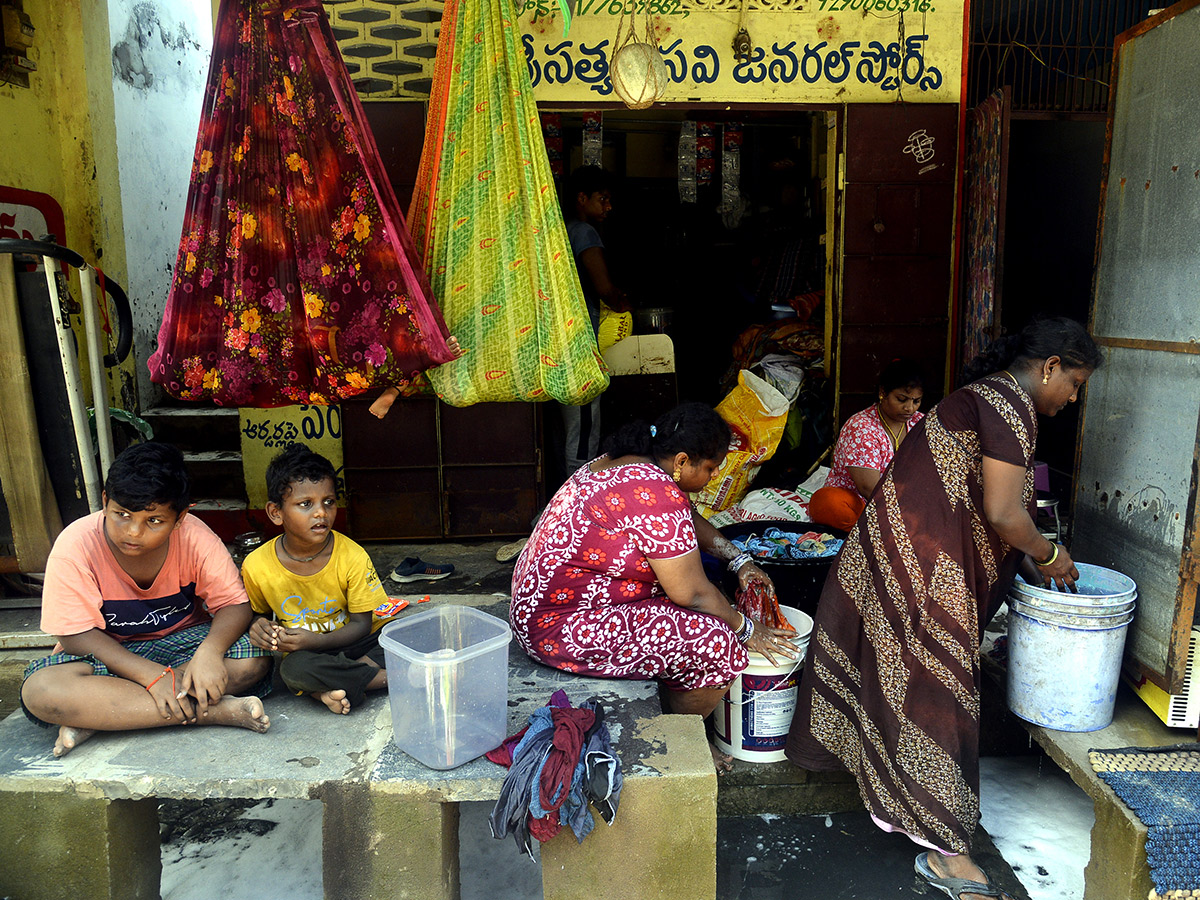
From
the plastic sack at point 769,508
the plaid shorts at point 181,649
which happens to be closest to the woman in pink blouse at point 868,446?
the plastic sack at point 769,508

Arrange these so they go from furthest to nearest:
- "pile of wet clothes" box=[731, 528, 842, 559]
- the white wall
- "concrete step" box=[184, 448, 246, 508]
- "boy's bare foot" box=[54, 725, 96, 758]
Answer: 1. the white wall
2. "concrete step" box=[184, 448, 246, 508]
3. "pile of wet clothes" box=[731, 528, 842, 559]
4. "boy's bare foot" box=[54, 725, 96, 758]

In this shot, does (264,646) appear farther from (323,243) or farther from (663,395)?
(663,395)

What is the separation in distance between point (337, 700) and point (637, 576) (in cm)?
90

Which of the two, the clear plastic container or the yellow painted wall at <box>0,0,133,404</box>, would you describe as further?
the yellow painted wall at <box>0,0,133,404</box>

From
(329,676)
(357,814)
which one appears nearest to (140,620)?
(329,676)

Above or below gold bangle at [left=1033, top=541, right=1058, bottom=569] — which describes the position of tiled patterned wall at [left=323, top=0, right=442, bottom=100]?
above

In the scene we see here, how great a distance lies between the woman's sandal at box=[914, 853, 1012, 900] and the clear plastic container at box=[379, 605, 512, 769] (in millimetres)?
1219

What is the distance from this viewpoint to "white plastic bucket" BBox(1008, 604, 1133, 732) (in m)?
2.41

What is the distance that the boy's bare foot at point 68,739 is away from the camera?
7.38ft

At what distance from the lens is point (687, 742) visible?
7.45 ft

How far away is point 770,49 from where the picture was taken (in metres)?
4.37

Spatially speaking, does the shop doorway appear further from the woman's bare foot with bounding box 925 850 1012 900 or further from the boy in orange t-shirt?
the boy in orange t-shirt

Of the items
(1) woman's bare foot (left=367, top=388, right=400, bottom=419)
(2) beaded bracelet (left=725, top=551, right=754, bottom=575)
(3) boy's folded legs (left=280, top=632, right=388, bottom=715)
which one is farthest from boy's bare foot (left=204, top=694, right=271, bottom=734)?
(2) beaded bracelet (left=725, top=551, right=754, bottom=575)

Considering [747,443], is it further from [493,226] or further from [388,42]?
[388,42]
